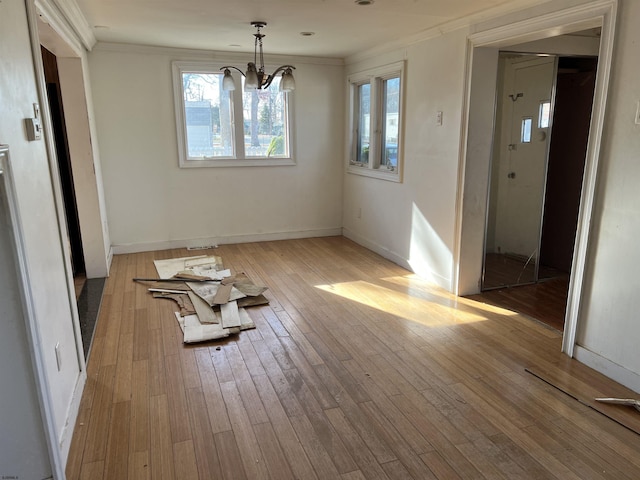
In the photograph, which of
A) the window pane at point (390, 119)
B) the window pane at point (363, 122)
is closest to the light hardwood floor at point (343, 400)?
the window pane at point (390, 119)

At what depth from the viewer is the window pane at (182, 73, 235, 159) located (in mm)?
5363

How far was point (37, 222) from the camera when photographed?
202 cm

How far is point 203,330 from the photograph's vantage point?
333 centimetres

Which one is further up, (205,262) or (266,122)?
(266,122)

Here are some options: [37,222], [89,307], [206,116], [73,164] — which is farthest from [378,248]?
[37,222]

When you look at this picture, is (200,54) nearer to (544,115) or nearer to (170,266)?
(170,266)

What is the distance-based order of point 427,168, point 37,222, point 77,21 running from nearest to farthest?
point 37,222 → point 77,21 → point 427,168

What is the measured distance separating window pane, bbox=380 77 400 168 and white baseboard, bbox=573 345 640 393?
109 inches

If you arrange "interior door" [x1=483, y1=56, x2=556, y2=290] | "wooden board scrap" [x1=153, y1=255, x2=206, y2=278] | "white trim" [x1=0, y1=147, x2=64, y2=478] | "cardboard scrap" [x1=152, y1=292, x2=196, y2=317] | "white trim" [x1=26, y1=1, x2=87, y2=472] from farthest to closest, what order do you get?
"wooden board scrap" [x1=153, y1=255, x2=206, y2=278] → "interior door" [x1=483, y1=56, x2=556, y2=290] → "cardboard scrap" [x1=152, y1=292, x2=196, y2=317] → "white trim" [x1=26, y1=1, x2=87, y2=472] → "white trim" [x1=0, y1=147, x2=64, y2=478]

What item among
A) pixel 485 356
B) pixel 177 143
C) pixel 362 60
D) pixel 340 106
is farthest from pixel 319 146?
pixel 485 356

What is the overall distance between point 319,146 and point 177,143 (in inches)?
72.2

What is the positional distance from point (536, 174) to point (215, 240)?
3.86 meters

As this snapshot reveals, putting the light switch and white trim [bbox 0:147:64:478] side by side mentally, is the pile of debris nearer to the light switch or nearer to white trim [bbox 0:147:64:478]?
white trim [bbox 0:147:64:478]

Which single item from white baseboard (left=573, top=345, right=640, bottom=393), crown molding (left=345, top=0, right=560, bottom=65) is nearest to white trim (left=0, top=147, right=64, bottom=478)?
white baseboard (left=573, top=345, right=640, bottom=393)
